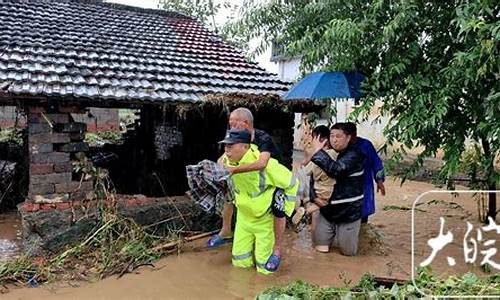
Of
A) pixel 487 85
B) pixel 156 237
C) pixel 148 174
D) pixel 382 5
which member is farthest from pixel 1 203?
pixel 487 85

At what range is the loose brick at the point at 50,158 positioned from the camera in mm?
6078

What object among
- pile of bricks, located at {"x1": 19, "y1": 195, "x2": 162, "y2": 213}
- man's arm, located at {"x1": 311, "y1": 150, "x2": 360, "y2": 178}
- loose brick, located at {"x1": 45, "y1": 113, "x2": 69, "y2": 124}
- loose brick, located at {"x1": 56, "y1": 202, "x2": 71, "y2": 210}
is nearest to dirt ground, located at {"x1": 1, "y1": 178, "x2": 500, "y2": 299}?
pile of bricks, located at {"x1": 19, "y1": 195, "x2": 162, "y2": 213}

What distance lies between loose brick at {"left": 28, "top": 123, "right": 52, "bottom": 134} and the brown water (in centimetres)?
163

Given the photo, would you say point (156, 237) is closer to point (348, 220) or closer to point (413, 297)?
point (348, 220)

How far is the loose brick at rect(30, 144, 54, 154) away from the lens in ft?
19.9

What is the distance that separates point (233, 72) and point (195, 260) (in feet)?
13.1

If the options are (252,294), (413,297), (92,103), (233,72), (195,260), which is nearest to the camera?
(413,297)

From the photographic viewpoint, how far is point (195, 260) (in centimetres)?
593

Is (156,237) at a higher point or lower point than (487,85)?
lower

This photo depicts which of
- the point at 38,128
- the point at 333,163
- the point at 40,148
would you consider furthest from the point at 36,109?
the point at 333,163

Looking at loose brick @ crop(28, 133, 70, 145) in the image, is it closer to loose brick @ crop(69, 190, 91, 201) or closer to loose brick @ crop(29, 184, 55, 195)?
loose brick @ crop(29, 184, 55, 195)

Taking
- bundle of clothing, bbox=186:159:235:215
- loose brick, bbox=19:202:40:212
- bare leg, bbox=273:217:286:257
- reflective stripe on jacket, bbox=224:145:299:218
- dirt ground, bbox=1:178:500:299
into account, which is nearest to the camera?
dirt ground, bbox=1:178:500:299

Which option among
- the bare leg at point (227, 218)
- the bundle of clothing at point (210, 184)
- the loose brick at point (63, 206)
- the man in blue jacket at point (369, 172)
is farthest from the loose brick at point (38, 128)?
the man in blue jacket at point (369, 172)

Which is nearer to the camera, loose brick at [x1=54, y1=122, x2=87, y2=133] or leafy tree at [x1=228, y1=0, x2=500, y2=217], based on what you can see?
leafy tree at [x1=228, y1=0, x2=500, y2=217]
